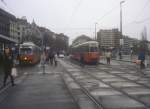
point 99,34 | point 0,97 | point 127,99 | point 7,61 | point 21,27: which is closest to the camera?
point 127,99

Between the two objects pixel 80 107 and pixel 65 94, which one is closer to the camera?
pixel 80 107

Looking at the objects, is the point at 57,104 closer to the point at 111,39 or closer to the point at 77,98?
the point at 77,98

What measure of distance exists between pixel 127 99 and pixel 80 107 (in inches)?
86.9

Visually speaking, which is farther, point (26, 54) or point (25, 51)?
point (25, 51)

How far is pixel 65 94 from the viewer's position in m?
13.1

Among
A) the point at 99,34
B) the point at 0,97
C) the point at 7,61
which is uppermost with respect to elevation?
the point at 99,34

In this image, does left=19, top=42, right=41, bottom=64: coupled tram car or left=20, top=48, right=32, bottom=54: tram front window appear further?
left=20, top=48, right=32, bottom=54: tram front window

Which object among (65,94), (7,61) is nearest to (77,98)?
(65,94)

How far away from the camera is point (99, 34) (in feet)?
496

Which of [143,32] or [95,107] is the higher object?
[143,32]

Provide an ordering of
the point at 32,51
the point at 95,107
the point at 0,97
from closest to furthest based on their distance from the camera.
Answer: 1. the point at 95,107
2. the point at 0,97
3. the point at 32,51

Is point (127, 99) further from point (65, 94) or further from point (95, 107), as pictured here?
point (65, 94)

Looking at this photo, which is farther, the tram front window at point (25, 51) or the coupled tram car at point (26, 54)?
the tram front window at point (25, 51)

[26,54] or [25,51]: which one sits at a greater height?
[25,51]
